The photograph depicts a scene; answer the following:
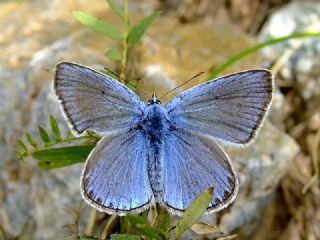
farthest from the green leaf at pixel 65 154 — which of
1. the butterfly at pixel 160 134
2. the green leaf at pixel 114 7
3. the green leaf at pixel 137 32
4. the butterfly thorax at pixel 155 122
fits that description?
A: the green leaf at pixel 114 7

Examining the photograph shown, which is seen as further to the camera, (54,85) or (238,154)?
(238,154)

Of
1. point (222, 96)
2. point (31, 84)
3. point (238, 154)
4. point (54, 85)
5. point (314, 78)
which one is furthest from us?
point (314, 78)

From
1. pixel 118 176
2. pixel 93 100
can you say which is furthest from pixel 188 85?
pixel 118 176

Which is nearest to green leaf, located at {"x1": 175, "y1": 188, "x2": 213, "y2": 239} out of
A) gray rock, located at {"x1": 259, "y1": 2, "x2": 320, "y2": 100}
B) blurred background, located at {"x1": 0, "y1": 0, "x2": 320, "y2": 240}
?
Result: blurred background, located at {"x1": 0, "y1": 0, "x2": 320, "y2": 240}

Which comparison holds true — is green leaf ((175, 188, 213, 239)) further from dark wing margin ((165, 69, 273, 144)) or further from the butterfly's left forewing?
dark wing margin ((165, 69, 273, 144))

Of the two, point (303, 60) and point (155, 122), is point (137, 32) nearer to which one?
point (155, 122)

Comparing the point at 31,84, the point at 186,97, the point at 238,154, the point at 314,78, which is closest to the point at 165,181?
the point at 186,97

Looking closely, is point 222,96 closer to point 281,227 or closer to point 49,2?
point 281,227

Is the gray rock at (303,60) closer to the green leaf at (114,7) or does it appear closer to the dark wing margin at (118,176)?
the green leaf at (114,7)
